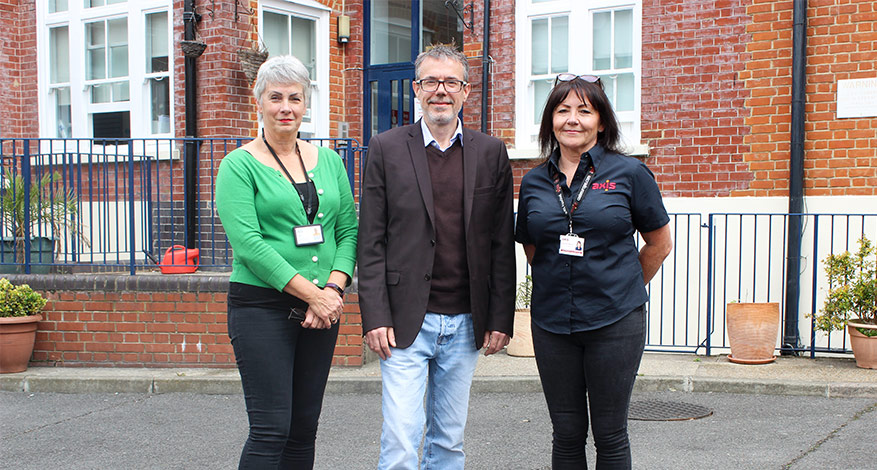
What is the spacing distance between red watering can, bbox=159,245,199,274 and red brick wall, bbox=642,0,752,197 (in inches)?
179

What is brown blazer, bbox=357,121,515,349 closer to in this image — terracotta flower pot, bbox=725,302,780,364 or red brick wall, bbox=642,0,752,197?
terracotta flower pot, bbox=725,302,780,364

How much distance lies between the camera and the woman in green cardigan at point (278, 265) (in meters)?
3.16

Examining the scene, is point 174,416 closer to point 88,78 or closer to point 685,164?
point 685,164

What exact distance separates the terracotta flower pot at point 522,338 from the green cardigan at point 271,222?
450 centimetres

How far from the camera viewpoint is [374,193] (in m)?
3.25

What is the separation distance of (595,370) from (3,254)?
6.47 m

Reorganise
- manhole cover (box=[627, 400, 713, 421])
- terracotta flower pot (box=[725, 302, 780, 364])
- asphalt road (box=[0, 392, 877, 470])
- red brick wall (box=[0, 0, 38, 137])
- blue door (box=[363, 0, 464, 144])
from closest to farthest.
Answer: asphalt road (box=[0, 392, 877, 470]), manhole cover (box=[627, 400, 713, 421]), terracotta flower pot (box=[725, 302, 780, 364]), blue door (box=[363, 0, 464, 144]), red brick wall (box=[0, 0, 38, 137])

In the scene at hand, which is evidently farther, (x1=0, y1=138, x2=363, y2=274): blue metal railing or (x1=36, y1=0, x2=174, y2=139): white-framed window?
(x1=36, y1=0, x2=174, y2=139): white-framed window

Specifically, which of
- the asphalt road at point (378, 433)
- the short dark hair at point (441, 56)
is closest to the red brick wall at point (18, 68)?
the asphalt road at point (378, 433)

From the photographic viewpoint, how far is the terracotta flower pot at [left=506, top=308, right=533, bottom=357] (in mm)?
7699

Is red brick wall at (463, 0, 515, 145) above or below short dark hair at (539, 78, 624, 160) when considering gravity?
above

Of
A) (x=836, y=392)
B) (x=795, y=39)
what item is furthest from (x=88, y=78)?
(x=836, y=392)

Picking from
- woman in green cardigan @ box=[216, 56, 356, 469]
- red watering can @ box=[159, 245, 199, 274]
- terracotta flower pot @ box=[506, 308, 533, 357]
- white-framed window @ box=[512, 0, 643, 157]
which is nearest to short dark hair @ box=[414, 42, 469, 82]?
woman in green cardigan @ box=[216, 56, 356, 469]

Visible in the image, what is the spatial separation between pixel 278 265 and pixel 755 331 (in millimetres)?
5284
